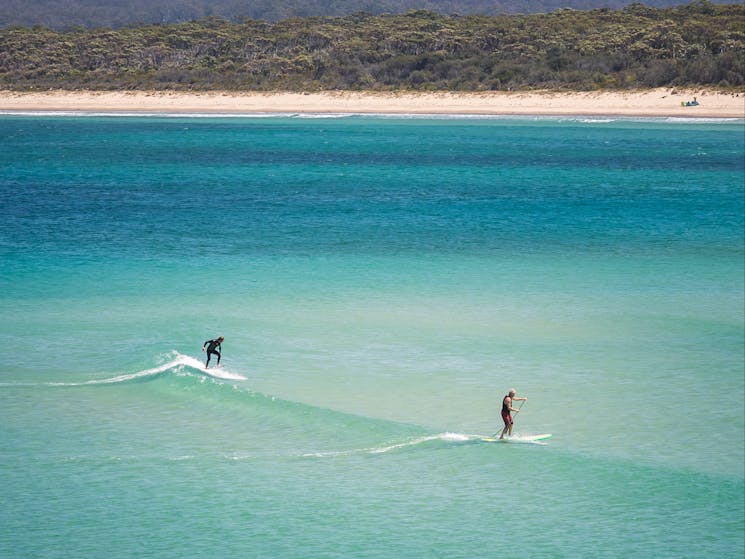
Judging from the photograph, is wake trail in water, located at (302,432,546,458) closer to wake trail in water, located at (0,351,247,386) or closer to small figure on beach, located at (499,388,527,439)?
small figure on beach, located at (499,388,527,439)

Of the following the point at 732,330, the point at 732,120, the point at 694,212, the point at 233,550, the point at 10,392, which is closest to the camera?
the point at 233,550

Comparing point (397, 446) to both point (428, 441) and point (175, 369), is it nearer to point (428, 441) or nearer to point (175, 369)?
point (428, 441)

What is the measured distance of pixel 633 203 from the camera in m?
45.9

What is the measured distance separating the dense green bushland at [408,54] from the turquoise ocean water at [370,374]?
45.9 m

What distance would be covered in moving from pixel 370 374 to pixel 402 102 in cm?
7055

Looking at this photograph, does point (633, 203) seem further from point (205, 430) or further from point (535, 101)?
point (535, 101)

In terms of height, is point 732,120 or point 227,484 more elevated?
point 732,120

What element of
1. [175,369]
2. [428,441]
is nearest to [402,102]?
[175,369]

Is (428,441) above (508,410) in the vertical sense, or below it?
below

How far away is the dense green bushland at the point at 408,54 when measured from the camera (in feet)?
298

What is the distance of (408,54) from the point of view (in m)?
106

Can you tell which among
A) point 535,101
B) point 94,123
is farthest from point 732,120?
point 94,123

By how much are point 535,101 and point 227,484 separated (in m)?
74.1

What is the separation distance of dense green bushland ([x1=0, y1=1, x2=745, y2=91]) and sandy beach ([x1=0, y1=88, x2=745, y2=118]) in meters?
1.78
